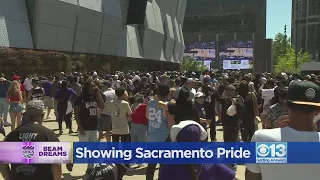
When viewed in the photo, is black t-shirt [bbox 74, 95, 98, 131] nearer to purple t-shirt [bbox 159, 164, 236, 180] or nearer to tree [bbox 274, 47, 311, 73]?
purple t-shirt [bbox 159, 164, 236, 180]

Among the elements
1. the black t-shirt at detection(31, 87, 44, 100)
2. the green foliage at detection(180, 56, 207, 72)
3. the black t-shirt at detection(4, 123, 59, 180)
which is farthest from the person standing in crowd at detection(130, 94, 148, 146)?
the green foliage at detection(180, 56, 207, 72)

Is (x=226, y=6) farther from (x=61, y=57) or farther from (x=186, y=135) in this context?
(x=186, y=135)

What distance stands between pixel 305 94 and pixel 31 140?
264cm

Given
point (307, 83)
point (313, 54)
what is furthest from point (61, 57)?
point (313, 54)

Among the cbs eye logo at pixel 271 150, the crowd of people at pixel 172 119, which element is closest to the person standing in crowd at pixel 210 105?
the crowd of people at pixel 172 119

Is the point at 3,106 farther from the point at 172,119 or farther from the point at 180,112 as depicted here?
the point at 180,112

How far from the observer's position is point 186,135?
10.8ft

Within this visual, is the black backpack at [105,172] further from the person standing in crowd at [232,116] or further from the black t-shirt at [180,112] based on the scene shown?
the person standing in crowd at [232,116]

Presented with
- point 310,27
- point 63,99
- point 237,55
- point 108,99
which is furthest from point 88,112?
point 310,27

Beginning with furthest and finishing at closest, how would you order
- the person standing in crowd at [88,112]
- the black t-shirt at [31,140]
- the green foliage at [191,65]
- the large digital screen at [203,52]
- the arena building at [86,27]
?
the large digital screen at [203,52] → the green foliage at [191,65] → the arena building at [86,27] → the person standing in crowd at [88,112] → the black t-shirt at [31,140]

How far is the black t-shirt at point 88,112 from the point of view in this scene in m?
8.15

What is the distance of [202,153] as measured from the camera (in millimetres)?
3793

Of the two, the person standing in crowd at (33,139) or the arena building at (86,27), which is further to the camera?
the arena building at (86,27)

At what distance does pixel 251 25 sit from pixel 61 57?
86.9m
